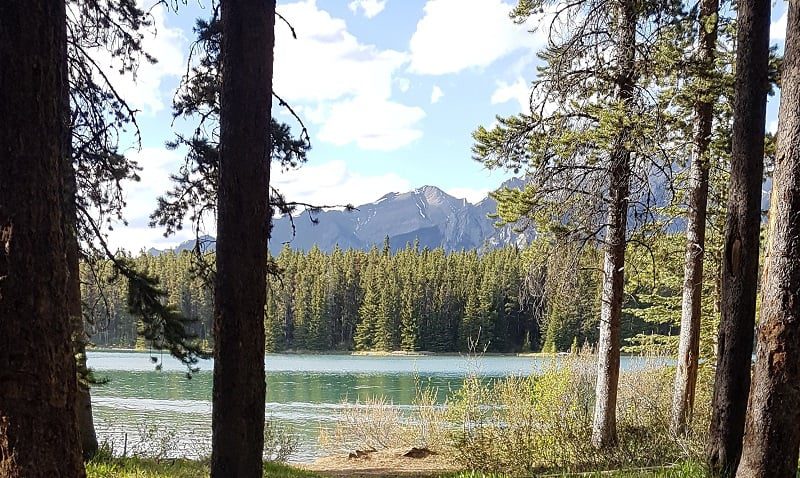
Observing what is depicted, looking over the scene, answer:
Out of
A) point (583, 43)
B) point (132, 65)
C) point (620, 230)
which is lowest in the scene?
point (620, 230)

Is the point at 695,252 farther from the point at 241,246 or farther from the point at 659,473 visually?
the point at 241,246

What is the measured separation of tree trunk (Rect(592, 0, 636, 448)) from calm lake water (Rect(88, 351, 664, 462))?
6.16 feet

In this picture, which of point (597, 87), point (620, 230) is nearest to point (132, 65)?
point (597, 87)

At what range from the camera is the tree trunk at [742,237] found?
5.77 meters

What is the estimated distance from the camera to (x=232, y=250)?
4598mm

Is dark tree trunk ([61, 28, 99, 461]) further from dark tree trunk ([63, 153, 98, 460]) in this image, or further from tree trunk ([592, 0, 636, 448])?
tree trunk ([592, 0, 636, 448])

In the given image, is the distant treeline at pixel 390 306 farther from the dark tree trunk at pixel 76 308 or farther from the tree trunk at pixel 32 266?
the tree trunk at pixel 32 266

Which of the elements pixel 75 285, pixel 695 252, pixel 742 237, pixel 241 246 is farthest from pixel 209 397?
pixel 742 237

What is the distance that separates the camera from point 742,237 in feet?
19.0

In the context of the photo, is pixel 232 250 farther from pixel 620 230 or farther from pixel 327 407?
pixel 327 407

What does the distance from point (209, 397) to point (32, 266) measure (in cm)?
2652

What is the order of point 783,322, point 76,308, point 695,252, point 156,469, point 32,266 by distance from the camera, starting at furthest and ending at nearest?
point 695,252, point 156,469, point 76,308, point 783,322, point 32,266

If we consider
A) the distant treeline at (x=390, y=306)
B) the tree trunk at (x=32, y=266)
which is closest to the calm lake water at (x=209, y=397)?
the tree trunk at (x=32, y=266)

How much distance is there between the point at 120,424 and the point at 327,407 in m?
8.29
